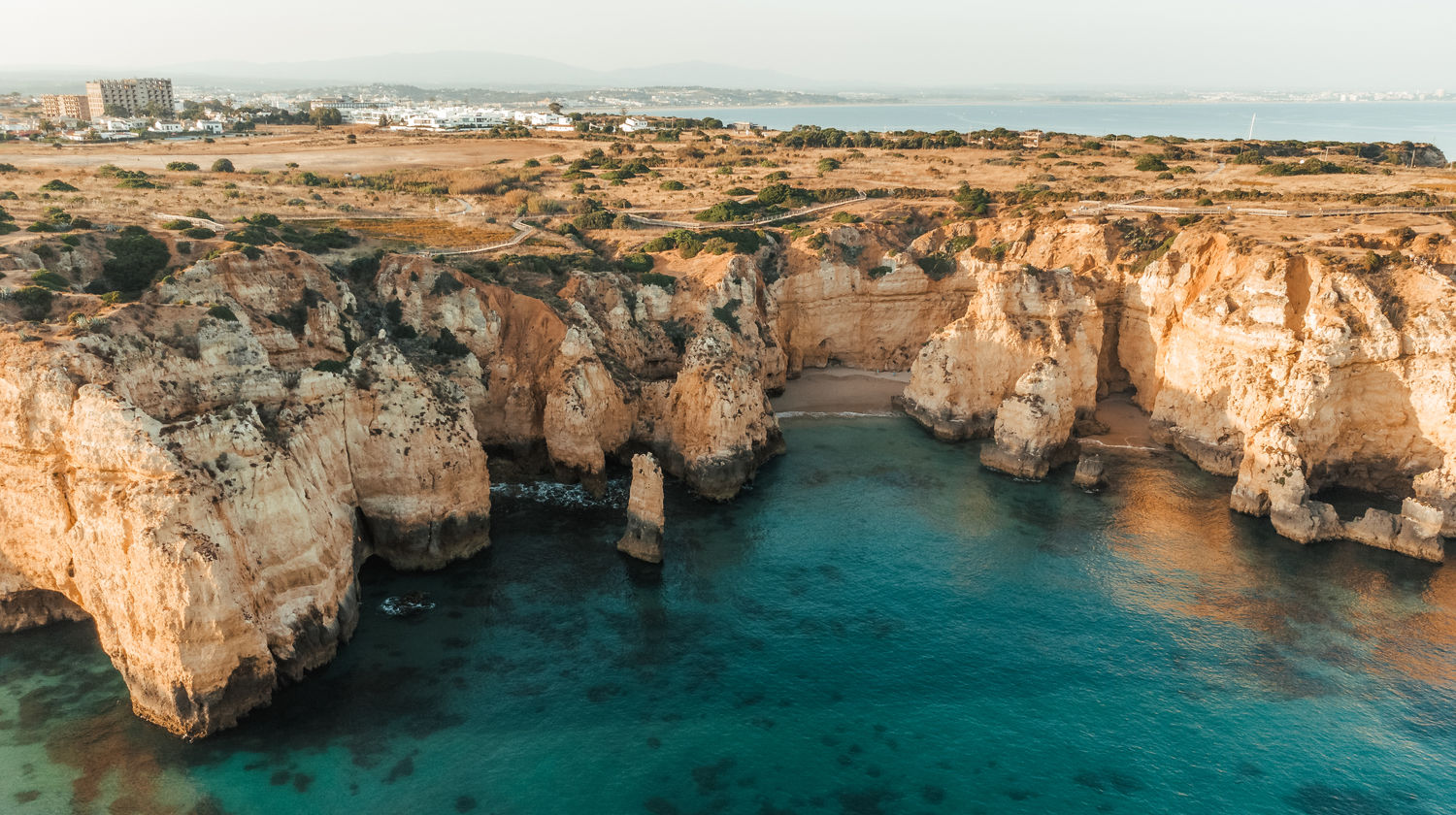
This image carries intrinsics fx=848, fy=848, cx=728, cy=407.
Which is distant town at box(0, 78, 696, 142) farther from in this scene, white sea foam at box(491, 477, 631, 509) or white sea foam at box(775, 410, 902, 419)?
white sea foam at box(491, 477, 631, 509)

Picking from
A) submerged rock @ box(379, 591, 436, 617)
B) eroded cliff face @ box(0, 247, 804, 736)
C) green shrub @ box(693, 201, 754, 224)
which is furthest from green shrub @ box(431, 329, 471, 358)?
green shrub @ box(693, 201, 754, 224)

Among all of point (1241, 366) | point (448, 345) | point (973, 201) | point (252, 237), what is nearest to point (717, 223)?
point (973, 201)

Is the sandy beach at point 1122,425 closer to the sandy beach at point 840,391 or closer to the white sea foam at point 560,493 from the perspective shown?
the sandy beach at point 840,391

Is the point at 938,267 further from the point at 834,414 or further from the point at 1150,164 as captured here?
the point at 1150,164

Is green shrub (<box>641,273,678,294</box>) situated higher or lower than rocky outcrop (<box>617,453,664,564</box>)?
higher

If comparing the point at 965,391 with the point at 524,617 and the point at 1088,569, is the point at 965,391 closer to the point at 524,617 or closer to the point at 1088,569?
the point at 1088,569
